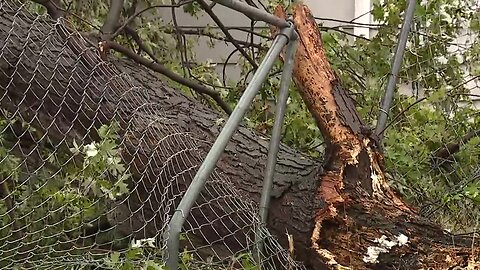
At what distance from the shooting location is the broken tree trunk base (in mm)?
2121

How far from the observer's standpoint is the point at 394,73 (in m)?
3.03

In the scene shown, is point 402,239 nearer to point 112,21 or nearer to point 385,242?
point 385,242

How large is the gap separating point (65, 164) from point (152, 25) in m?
1.59

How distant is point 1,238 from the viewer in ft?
8.18

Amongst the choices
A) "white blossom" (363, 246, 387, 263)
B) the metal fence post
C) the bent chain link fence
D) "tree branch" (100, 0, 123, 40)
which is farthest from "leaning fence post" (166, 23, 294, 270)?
"tree branch" (100, 0, 123, 40)

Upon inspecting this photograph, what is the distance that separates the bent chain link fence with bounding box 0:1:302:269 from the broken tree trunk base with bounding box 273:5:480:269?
0.19m

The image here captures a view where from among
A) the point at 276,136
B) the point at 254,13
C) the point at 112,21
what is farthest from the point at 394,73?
the point at 112,21

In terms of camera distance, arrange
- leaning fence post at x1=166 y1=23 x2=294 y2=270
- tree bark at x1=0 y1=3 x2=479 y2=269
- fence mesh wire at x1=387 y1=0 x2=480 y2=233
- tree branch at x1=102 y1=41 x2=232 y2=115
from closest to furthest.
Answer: leaning fence post at x1=166 y1=23 x2=294 y2=270, tree bark at x1=0 y1=3 x2=479 y2=269, tree branch at x1=102 y1=41 x2=232 y2=115, fence mesh wire at x1=387 y1=0 x2=480 y2=233

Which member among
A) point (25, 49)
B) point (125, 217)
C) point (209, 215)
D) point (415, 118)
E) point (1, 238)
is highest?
point (415, 118)

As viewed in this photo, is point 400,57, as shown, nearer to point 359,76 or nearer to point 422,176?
point 422,176

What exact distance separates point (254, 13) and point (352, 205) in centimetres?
70

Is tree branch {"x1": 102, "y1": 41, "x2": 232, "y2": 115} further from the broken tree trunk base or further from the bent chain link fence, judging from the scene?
the broken tree trunk base

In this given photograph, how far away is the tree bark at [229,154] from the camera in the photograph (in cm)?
219

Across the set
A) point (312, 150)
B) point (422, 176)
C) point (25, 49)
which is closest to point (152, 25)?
point (312, 150)
